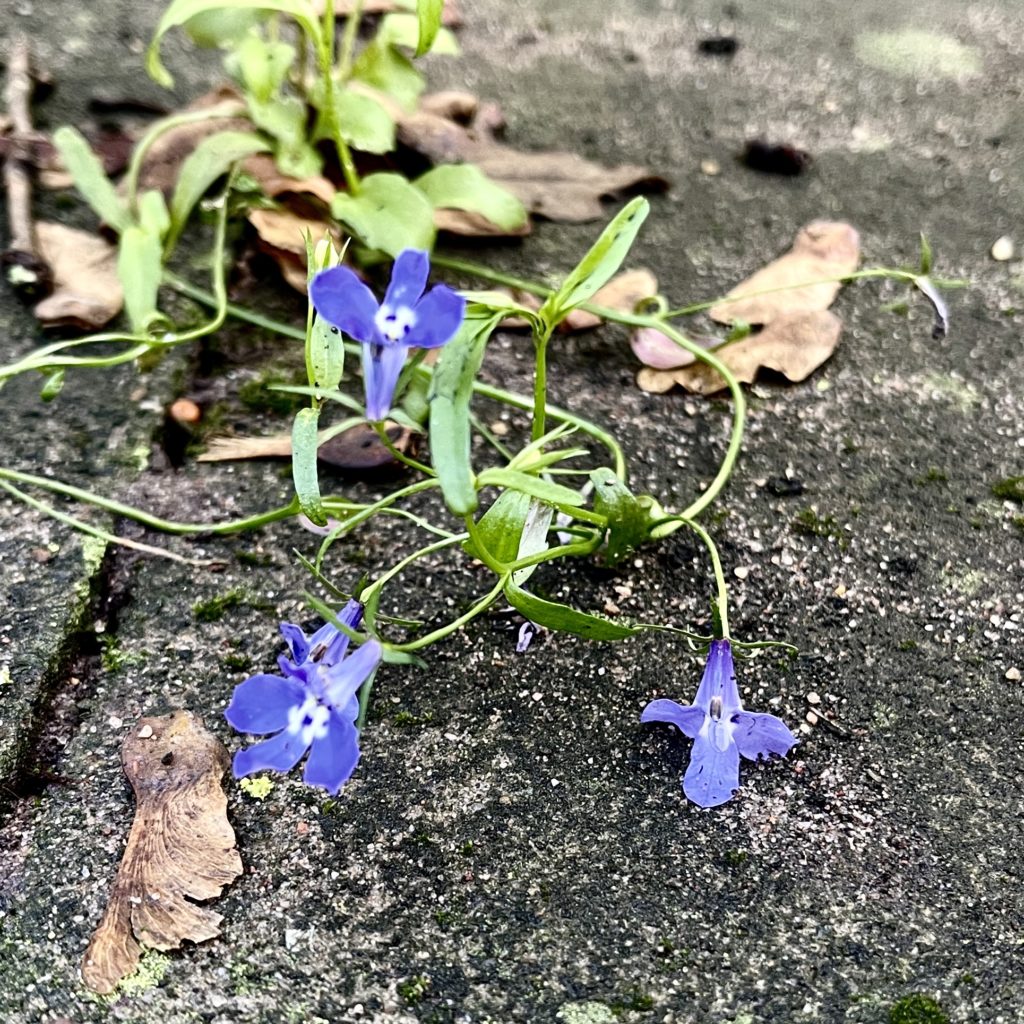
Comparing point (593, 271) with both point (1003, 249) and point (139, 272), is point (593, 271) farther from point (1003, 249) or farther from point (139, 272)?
point (1003, 249)

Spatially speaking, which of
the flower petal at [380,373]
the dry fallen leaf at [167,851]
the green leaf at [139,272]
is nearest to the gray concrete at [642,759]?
the dry fallen leaf at [167,851]

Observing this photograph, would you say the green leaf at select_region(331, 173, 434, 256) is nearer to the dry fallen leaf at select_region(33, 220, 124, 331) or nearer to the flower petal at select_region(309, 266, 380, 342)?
the dry fallen leaf at select_region(33, 220, 124, 331)

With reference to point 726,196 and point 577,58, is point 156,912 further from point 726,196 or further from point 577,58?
point 577,58

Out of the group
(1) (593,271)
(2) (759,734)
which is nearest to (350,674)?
(2) (759,734)

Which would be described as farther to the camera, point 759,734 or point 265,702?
point 759,734

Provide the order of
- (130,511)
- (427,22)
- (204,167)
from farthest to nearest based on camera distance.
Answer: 1. (204,167)
2. (427,22)
3. (130,511)

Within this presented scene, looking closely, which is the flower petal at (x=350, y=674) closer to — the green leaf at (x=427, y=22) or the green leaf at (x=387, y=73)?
the green leaf at (x=427, y=22)
